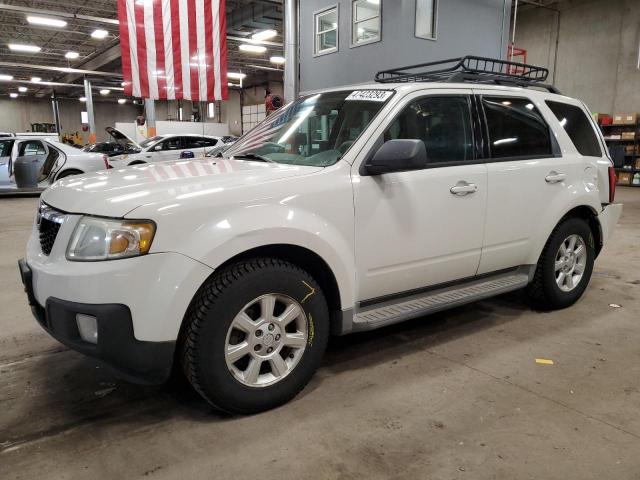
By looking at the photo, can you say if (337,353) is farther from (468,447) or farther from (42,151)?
(42,151)

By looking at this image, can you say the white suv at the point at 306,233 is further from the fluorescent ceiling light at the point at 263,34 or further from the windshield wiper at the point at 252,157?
the fluorescent ceiling light at the point at 263,34

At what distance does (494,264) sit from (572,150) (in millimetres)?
1175

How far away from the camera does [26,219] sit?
8969 mm

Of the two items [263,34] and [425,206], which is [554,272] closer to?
[425,206]

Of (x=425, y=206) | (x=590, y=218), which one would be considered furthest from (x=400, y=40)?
(x=425, y=206)

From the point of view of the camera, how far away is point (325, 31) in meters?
12.5

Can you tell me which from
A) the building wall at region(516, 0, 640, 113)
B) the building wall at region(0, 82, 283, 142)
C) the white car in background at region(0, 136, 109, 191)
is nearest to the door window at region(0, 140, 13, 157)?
the white car in background at region(0, 136, 109, 191)

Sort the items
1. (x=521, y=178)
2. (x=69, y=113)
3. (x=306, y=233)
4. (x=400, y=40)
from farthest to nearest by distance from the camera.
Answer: (x=69, y=113)
(x=400, y=40)
(x=521, y=178)
(x=306, y=233)

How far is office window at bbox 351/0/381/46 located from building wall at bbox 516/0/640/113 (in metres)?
9.26

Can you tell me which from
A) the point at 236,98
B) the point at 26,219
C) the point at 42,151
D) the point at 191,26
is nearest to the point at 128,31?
the point at 191,26

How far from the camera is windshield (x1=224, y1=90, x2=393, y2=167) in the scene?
112 inches

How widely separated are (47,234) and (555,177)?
3.26 meters

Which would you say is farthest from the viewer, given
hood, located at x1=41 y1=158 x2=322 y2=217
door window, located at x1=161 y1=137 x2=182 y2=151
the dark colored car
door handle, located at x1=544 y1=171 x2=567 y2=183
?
door window, located at x1=161 y1=137 x2=182 y2=151

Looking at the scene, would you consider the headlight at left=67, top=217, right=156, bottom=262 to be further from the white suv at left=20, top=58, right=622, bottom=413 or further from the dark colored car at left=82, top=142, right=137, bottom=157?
the dark colored car at left=82, top=142, right=137, bottom=157
